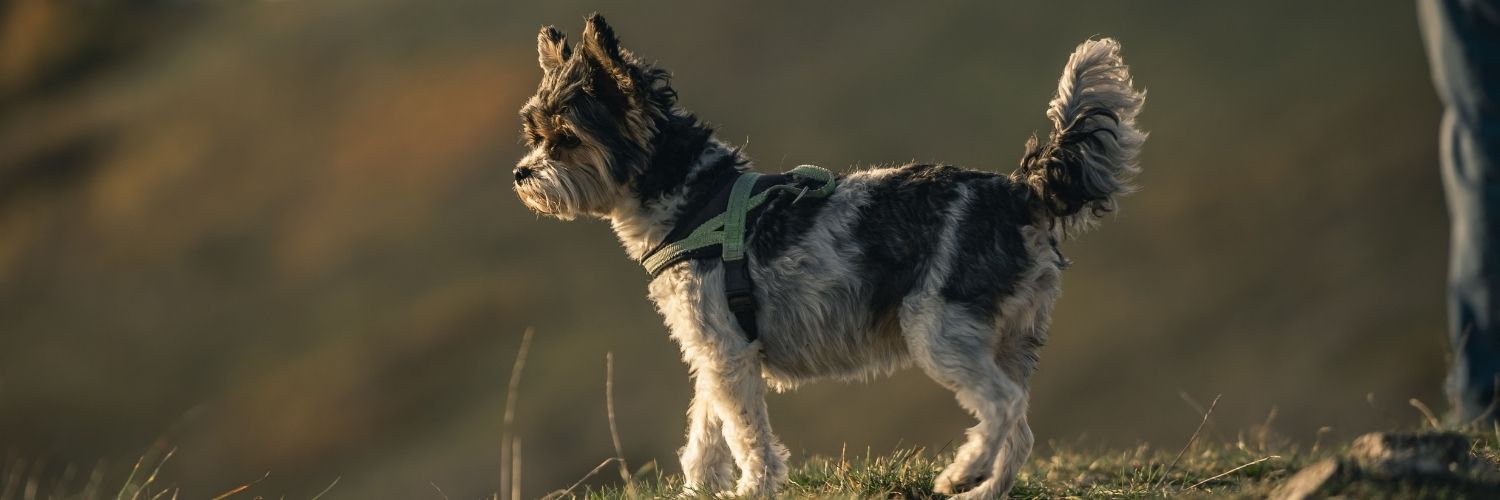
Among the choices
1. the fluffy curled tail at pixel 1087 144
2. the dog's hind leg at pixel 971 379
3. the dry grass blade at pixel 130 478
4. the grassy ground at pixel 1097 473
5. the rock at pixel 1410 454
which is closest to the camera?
the rock at pixel 1410 454

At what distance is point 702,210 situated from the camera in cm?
646

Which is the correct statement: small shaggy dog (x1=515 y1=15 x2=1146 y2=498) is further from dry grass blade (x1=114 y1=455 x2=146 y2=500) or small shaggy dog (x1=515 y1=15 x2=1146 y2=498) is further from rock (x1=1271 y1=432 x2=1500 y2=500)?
dry grass blade (x1=114 y1=455 x2=146 y2=500)

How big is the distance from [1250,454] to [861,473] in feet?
8.34

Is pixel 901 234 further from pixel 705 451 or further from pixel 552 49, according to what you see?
pixel 552 49

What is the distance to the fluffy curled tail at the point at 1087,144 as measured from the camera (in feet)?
20.0

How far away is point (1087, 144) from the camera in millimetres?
6137

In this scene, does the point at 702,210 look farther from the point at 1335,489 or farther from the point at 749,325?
the point at 1335,489

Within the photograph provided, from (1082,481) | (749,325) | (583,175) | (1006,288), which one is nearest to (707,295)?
(749,325)

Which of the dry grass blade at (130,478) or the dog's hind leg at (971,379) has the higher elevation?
the dog's hind leg at (971,379)

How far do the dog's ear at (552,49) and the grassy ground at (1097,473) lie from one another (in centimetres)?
232

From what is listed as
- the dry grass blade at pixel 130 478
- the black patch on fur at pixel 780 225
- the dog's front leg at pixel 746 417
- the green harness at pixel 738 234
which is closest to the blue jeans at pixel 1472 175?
the green harness at pixel 738 234

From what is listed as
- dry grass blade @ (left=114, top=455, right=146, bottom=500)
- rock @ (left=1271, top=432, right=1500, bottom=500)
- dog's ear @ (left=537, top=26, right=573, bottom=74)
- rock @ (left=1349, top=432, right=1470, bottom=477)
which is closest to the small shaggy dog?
dog's ear @ (left=537, top=26, right=573, bottom=74)

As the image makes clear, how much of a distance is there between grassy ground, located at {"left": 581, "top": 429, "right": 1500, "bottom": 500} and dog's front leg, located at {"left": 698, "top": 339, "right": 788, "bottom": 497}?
16cm

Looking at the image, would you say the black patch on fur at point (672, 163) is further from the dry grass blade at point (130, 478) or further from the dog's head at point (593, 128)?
the dry grass blade at point (130, 478)
